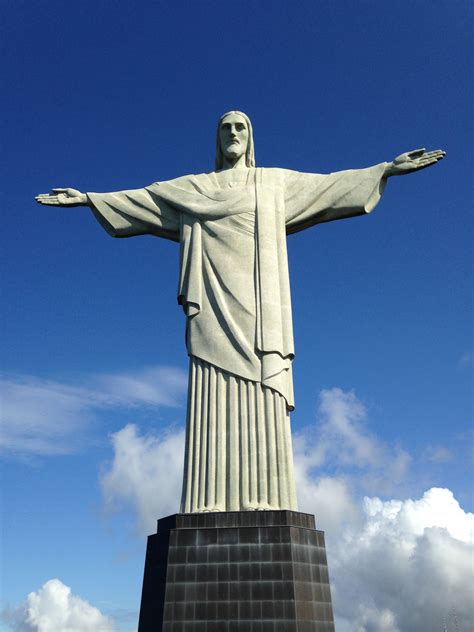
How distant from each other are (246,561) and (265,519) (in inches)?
28.0

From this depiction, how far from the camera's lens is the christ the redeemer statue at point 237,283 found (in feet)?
36.2

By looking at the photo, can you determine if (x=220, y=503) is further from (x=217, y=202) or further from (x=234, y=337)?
(x=217, y=202)

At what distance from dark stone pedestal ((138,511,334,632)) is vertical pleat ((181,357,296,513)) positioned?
422 millimetres

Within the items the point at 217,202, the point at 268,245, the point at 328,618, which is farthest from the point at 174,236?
the point at 328,618

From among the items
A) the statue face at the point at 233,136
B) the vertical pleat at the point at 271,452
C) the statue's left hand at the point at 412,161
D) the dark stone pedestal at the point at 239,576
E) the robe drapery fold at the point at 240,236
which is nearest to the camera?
the dark stone pedestal at the point at 239,576

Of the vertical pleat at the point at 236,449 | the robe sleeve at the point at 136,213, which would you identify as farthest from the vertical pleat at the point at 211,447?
the robe sleeve at the point at 136,213

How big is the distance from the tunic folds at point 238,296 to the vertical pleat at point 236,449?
0.02m

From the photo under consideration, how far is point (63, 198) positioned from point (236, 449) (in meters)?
7.03

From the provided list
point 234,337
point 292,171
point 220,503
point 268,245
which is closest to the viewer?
point 220,503

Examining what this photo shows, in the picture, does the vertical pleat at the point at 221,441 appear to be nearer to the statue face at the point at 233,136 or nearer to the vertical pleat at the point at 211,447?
the vertical pleat at the point at 211,447

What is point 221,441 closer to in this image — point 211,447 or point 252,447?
point 211,447

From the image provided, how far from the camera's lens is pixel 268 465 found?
10930mm

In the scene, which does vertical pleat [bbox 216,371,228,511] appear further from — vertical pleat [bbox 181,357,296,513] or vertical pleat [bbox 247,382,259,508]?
vertical pleat [bbox 247,382,259,508]

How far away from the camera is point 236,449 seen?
36.3 feet
